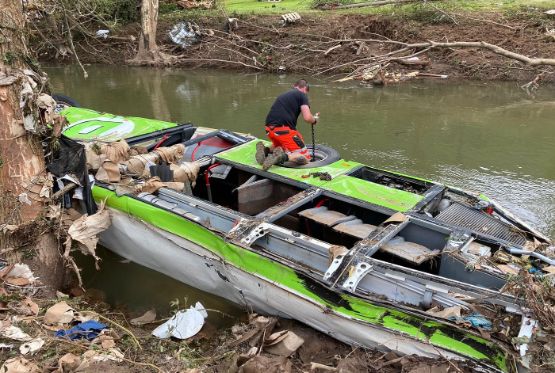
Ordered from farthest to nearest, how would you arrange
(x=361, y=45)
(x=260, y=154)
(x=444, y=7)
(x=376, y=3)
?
(x=376, y=3) → (x=444, y=7) → (x=361, y=45) → (x=260, y=154)

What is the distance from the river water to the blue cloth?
1.37 metres

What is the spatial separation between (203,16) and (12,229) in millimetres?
19617

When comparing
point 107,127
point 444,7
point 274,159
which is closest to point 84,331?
point 274,159

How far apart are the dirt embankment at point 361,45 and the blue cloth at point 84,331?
11.2 metres

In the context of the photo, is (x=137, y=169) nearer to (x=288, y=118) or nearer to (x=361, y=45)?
(x=288, y=118)

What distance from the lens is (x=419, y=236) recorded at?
5086mm

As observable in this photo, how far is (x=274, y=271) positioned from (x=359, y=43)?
1426 cm

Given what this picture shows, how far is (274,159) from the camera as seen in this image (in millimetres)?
6363

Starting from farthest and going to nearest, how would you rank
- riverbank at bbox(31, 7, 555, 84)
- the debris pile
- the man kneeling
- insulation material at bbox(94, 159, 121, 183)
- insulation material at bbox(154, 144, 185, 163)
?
riverbank at bbox(31, 7, 555, 84)
the man kneeling
insulation material at bbox(154, 144, 185, 163)
insulation material at bbox(94, 159, 121, 183)
the debris pile

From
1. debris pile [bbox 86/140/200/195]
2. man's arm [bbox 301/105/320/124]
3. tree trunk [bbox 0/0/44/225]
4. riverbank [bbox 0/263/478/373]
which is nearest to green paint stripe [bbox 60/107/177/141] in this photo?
debris pile [bbox 86/140/200/195]

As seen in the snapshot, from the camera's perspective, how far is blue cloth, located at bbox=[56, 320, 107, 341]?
4.32 metres

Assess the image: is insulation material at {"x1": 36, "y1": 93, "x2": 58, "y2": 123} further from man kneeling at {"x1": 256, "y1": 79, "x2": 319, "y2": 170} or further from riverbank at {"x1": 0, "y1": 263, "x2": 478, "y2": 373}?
man kneeling at {"x1": 256, "y1": 79, "x2": 319, "y2": 170}

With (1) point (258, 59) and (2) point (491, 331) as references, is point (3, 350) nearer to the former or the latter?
(2) point (491, 331)

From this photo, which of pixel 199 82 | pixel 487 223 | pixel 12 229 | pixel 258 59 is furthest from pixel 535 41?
pixel 12 229
